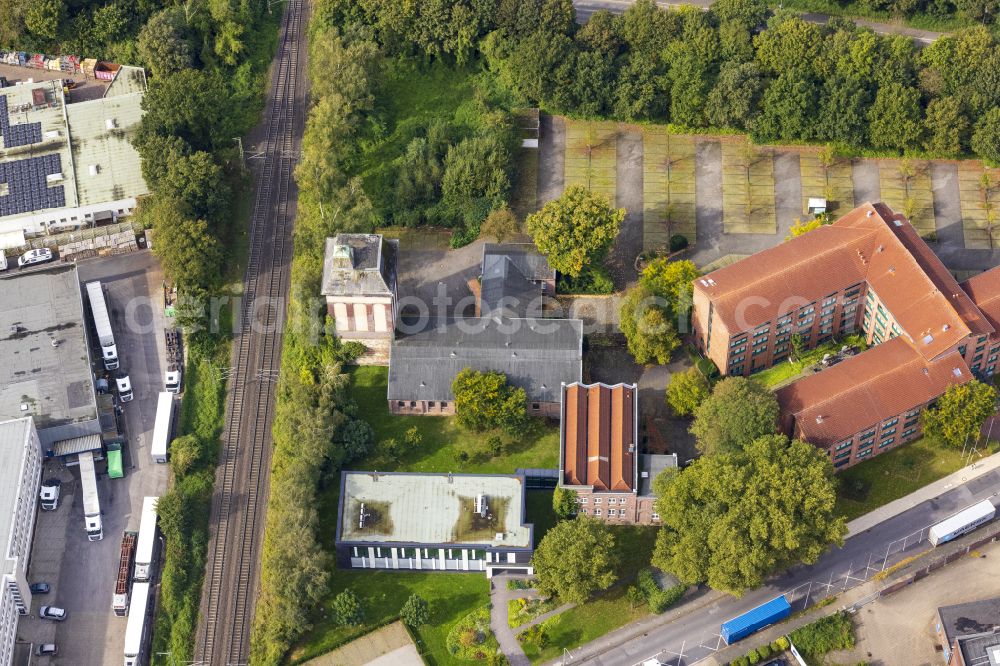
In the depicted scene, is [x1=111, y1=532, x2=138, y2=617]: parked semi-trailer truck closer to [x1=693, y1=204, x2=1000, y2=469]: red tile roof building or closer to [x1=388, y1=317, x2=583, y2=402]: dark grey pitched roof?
[x1=388, y1=317, x2=583, y2=402]: dark grey pitched roof

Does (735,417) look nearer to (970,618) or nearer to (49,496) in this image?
(970,618)

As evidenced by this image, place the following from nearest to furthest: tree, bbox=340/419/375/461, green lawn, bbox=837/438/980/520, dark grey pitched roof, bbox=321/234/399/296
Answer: green lawn, bbox=837/438/980/520, tree, bbox=340/419/375/461, dark grey pitched roof, bbox=321/234/399/296

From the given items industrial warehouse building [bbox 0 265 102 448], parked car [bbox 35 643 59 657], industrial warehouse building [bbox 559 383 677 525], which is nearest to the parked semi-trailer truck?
parked car [bbox 35 643 59 657]

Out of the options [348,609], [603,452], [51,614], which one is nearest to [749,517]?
[603,452]

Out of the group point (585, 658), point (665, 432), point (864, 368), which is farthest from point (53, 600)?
point (864, 368)

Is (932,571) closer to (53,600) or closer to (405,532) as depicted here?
(405,532)
